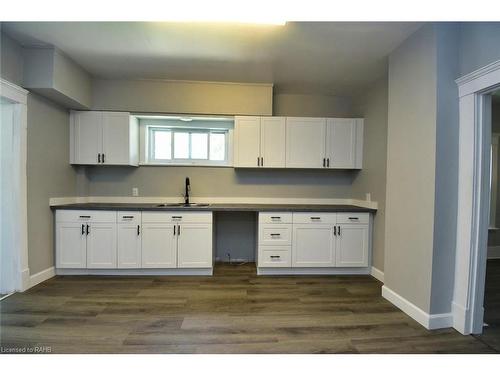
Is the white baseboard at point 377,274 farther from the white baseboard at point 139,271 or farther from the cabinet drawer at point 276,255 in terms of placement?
the white baseboard at point 139,271

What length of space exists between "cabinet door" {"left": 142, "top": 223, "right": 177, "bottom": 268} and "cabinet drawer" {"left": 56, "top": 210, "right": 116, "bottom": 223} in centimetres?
44

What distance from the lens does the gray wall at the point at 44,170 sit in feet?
8.52

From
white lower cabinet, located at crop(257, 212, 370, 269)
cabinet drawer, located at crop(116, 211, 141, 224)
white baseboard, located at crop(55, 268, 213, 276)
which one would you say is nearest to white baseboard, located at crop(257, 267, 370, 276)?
white lower cabinet, located at crop(257, 212, 370, 269)

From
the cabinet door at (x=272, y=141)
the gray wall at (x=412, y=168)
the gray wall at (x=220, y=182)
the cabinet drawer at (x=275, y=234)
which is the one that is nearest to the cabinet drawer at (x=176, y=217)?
the gray wall at (x=220, y=182)

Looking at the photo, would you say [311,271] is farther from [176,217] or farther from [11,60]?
[11,60]

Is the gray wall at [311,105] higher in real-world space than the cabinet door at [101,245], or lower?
higher

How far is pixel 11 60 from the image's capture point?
2352 millimetres

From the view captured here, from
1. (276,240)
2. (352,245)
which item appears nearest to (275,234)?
(276,240)

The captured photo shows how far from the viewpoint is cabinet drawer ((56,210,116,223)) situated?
2885 millimetres

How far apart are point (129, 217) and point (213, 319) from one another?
1682mm

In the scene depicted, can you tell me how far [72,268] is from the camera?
292 cm

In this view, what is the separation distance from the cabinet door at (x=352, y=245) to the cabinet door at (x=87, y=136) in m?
3.45

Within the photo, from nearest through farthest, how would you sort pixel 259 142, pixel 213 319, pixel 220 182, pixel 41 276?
pixel 213 319
pixel 41 276
pixel 259 142
pixel 220 182

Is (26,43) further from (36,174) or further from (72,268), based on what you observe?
(72,268)
